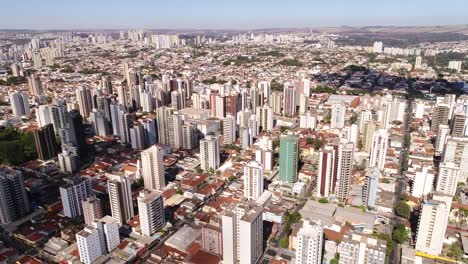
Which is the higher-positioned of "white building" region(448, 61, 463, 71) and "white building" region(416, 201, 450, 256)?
"white building" region(448, 61, 463, 71)

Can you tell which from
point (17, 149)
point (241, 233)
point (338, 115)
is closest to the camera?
point (241, 233)

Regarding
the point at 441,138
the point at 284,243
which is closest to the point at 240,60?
the point at 441,138

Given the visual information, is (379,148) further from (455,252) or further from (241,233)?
(241,233)

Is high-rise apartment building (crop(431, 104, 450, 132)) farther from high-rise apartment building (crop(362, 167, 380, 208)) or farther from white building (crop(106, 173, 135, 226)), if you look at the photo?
white building (crop(106, 173, 135, 226))

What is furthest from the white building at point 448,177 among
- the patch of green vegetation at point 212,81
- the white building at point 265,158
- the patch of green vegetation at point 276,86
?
the patch of green vegetation at point 212,81

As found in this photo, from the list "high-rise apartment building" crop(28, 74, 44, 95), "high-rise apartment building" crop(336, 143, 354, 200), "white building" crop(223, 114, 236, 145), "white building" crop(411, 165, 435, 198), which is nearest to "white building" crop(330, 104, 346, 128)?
"white building" crop(223, 114, 236, 145)

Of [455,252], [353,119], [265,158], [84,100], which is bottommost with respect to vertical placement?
[455,252]

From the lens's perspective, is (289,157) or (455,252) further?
(289,157)
